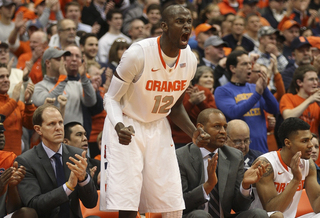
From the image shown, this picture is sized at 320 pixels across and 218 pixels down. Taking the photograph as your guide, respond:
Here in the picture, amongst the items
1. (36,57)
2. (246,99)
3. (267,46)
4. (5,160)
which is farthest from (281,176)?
(36,57)

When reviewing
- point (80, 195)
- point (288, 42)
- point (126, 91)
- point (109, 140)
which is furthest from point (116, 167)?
point (288, 42)

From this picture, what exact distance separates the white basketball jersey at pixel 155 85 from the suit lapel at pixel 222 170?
129 cm

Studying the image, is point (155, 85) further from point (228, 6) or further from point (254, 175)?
point (228, 6)

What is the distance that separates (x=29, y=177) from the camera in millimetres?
4492

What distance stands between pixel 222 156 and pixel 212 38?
3868mm

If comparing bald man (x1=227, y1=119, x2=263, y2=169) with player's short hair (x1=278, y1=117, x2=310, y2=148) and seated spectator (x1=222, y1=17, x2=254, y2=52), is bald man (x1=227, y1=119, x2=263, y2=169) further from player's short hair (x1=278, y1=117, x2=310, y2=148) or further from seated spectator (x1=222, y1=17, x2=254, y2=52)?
seated spectator (x1=222, y1=17, x2=254, y2=52)

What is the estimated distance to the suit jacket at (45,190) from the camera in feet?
14.1

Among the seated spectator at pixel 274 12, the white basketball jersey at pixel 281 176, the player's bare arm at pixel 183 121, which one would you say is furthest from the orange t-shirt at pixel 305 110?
the seated spectator at pixel 274 12

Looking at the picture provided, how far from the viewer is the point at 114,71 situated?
284 inches

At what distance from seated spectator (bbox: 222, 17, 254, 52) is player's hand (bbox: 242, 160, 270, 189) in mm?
5500

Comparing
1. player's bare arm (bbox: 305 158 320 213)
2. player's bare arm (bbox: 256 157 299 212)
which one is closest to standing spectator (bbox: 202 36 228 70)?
player's bare arm (bbox: 305 158 320 213)

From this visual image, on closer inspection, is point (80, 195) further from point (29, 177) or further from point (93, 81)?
point (93, 81)

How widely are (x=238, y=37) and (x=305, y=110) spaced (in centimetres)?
317

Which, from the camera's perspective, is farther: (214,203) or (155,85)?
(214,203)
